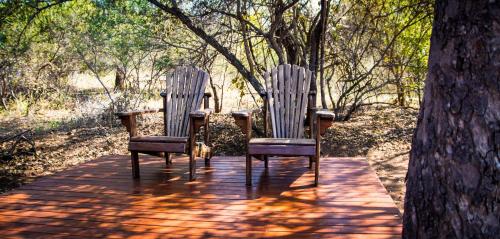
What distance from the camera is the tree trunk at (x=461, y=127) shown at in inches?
48.9

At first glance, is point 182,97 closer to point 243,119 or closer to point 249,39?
point 243,119

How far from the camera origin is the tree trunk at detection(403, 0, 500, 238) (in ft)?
4.07

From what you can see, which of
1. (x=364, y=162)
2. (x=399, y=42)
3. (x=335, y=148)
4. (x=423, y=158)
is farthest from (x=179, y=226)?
(x=399, y=42)

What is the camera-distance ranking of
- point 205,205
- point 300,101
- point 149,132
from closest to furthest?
point 205,205, point 300,101, point 149,132

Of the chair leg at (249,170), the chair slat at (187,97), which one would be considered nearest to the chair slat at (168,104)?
the chair slat at (187,97)

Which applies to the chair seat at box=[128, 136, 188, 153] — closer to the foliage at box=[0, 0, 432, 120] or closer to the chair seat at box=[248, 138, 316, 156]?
the chair seat at box=[248, 138, 316, 156]

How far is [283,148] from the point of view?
3.17m

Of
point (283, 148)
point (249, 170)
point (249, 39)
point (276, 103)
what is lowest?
point (249, 170)

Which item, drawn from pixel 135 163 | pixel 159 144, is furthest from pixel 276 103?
pixel 135 163

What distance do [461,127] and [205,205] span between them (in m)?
1.89

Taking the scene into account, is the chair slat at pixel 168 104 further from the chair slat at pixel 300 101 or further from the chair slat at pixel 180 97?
the chair slat at pixel 300 101

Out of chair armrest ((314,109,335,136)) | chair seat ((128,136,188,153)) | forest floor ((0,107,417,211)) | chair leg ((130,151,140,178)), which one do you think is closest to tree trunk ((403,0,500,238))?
chair armrest ((314,109,335,136))

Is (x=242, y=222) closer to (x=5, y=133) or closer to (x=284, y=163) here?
(x=284, y=163)

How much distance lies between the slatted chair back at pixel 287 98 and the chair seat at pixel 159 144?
881 mm
